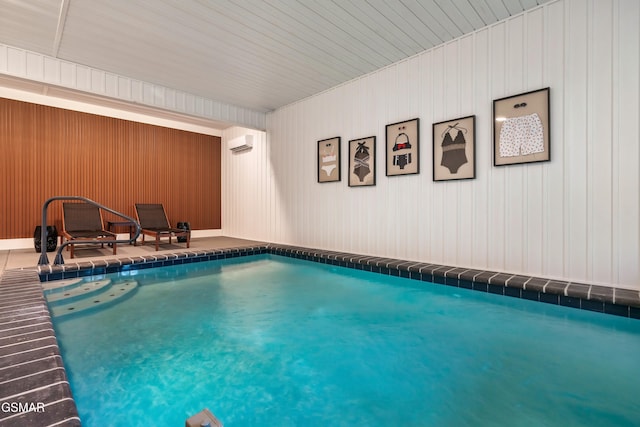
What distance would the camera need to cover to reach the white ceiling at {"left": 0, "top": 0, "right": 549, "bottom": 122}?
3279mm

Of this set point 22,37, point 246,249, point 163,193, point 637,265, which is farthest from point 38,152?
point 637,265

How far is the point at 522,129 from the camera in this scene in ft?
11.1

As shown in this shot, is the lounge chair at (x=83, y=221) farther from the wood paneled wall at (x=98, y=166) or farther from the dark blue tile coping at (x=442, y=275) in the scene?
the dark blue tile coping at (x=442, y=275)

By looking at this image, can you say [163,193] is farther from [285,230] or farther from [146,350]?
[146,350]

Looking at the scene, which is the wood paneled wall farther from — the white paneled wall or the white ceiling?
the white paneled wall

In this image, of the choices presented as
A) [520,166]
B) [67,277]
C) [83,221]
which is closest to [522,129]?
[520,166]

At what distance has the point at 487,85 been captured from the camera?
3.68 meters

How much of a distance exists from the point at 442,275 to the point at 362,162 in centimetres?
220

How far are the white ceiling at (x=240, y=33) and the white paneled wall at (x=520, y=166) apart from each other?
0.35m

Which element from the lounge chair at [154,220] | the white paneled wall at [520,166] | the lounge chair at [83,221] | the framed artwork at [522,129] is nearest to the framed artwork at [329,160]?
the white paneled wall at [520,166]

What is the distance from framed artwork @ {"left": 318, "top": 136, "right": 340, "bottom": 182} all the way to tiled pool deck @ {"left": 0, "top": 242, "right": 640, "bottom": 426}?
1.34 meters

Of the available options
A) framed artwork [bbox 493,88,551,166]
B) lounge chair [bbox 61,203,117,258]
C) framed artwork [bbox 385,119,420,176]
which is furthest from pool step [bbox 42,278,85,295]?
framed artwork [bbox 493,88,551,166]

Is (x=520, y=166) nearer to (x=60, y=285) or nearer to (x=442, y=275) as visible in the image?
(x=442, y=275)

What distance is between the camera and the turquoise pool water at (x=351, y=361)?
1.51m
